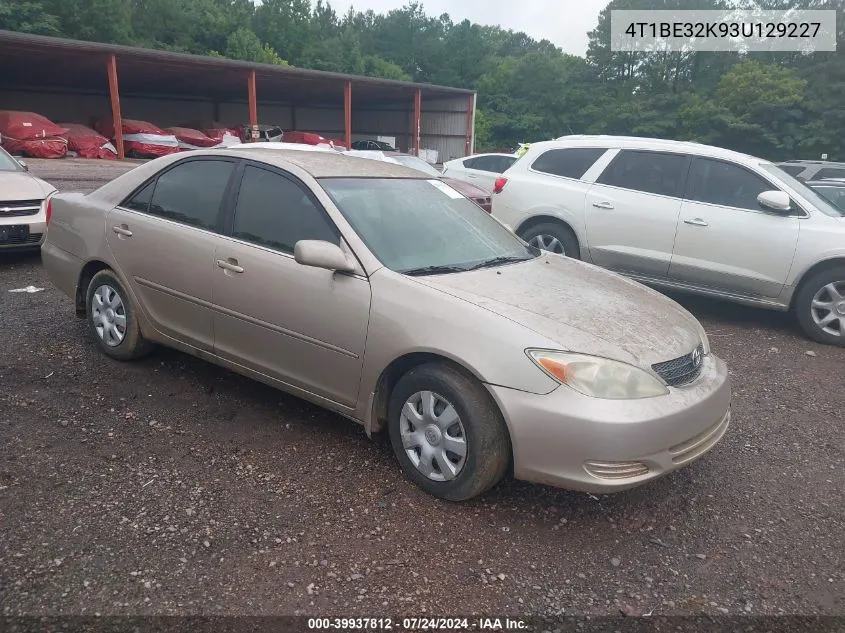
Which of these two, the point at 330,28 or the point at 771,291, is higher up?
the point at 330,28

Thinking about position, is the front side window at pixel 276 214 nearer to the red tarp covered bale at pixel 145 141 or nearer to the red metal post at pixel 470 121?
the red tarp covered bale at pixel 145 141

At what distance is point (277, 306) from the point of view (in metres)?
3.65

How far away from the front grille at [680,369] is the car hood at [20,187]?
23.7 ft

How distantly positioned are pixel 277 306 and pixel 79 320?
2.88 m

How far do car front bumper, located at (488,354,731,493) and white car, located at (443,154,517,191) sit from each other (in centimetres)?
1130

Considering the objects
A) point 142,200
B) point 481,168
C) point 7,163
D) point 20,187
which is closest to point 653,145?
point 142,200

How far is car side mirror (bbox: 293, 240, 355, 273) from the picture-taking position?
133 inches

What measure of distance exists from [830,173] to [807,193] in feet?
28.0

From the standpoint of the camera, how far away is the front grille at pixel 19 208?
24.1ft

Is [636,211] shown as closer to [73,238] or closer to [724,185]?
[724,185]

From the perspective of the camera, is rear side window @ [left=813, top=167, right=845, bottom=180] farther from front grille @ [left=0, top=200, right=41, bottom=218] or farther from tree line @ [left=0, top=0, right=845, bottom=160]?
tree line @ [left=0, top=0, right=845, bottom=160]

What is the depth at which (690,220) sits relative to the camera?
6.56 m

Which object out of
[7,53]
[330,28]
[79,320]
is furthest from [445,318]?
[330,28]

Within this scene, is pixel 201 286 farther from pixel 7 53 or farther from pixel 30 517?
pixel 7 53
